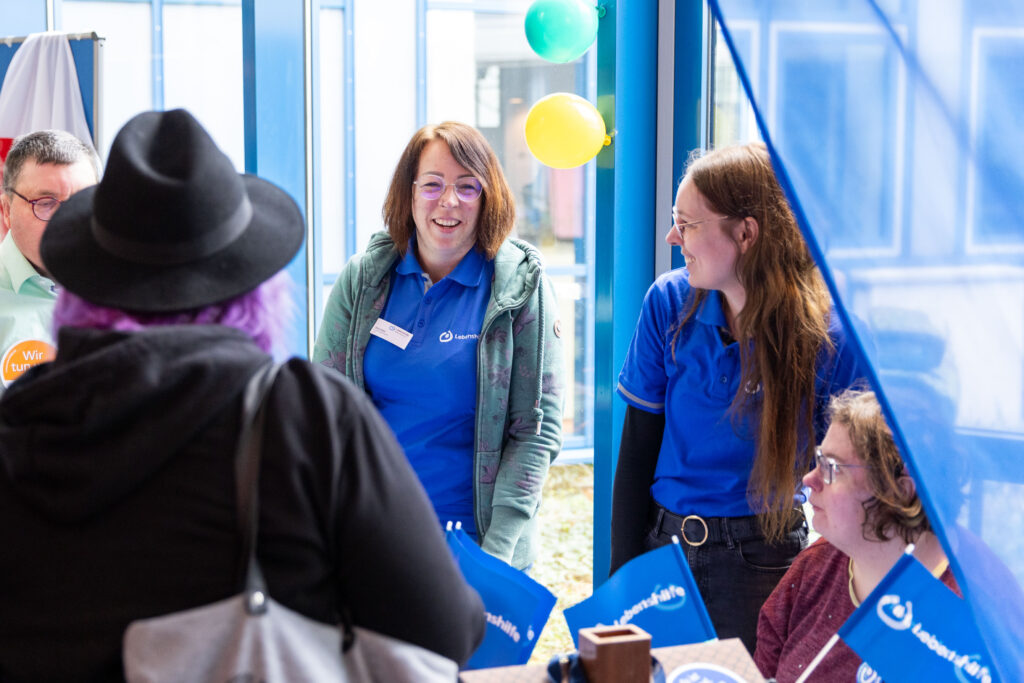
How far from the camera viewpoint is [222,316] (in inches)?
44.0

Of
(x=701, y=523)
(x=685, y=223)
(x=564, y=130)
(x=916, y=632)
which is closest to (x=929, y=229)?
(x=916, y=632)

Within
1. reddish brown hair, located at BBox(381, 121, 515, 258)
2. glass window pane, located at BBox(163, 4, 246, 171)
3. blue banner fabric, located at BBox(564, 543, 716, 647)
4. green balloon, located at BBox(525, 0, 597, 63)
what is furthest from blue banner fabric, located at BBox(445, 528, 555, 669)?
glass window pane, located at BBox(163, 4, 246, 171)

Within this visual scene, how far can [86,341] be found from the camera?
104 centimetres

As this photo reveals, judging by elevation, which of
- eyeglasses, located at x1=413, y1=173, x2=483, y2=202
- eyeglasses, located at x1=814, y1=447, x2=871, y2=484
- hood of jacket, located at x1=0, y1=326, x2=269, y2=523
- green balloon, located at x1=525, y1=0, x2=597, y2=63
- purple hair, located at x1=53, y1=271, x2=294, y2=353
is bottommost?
eyeglasses, located at x1=814, y1=447, x2=871, y2=484

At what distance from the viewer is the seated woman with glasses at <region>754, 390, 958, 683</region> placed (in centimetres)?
170

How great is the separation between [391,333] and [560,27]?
1155 mm

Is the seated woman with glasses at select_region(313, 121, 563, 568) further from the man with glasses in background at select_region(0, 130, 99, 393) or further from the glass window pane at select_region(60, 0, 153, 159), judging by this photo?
the glass window pane at select_region(60, 0, 153, 159)

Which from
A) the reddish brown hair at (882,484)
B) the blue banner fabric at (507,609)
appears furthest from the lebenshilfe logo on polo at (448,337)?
the reddish brown hair at (882,484)

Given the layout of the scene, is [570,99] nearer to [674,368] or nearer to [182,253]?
[674,368]

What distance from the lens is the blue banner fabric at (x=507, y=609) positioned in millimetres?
1497

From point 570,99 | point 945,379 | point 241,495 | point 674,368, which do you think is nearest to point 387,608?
point 241,495

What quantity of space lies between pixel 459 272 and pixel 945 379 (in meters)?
1.43

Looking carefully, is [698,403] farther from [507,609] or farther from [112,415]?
[112,415]

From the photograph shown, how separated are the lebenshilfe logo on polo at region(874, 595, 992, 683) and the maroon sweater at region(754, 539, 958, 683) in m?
0.41
